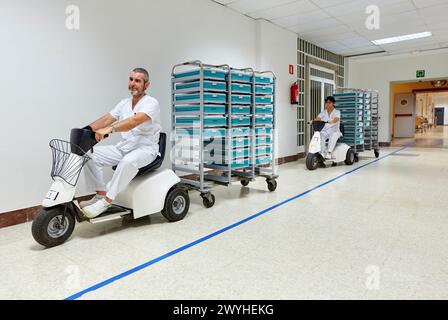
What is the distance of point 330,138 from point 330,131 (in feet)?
0.50

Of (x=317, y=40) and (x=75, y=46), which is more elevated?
(x=317, y=40)

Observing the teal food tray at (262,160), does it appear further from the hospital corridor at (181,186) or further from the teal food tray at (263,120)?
the teal food tray at (263,120)

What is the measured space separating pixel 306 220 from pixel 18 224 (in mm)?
2879

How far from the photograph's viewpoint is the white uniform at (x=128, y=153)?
286 cm

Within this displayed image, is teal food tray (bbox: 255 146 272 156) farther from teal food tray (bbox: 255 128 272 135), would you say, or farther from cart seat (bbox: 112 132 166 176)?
cart seat (bbox: 112 132 166 176)

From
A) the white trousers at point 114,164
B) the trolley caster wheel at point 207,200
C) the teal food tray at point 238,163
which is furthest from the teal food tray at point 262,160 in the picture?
the white trousers at point 114,164

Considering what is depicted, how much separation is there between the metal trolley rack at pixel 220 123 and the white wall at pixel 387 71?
7.38m

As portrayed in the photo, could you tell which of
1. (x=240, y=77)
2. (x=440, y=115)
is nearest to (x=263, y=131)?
(x=240, y=77)

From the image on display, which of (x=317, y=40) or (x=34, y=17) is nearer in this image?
(x=34, y=17)

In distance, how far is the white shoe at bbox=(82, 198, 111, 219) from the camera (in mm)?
2736

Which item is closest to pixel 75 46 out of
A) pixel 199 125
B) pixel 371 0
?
pixel 199 125

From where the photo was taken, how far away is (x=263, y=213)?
3.48 m

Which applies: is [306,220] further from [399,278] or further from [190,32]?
[190,32]

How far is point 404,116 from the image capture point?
51.2 ft
